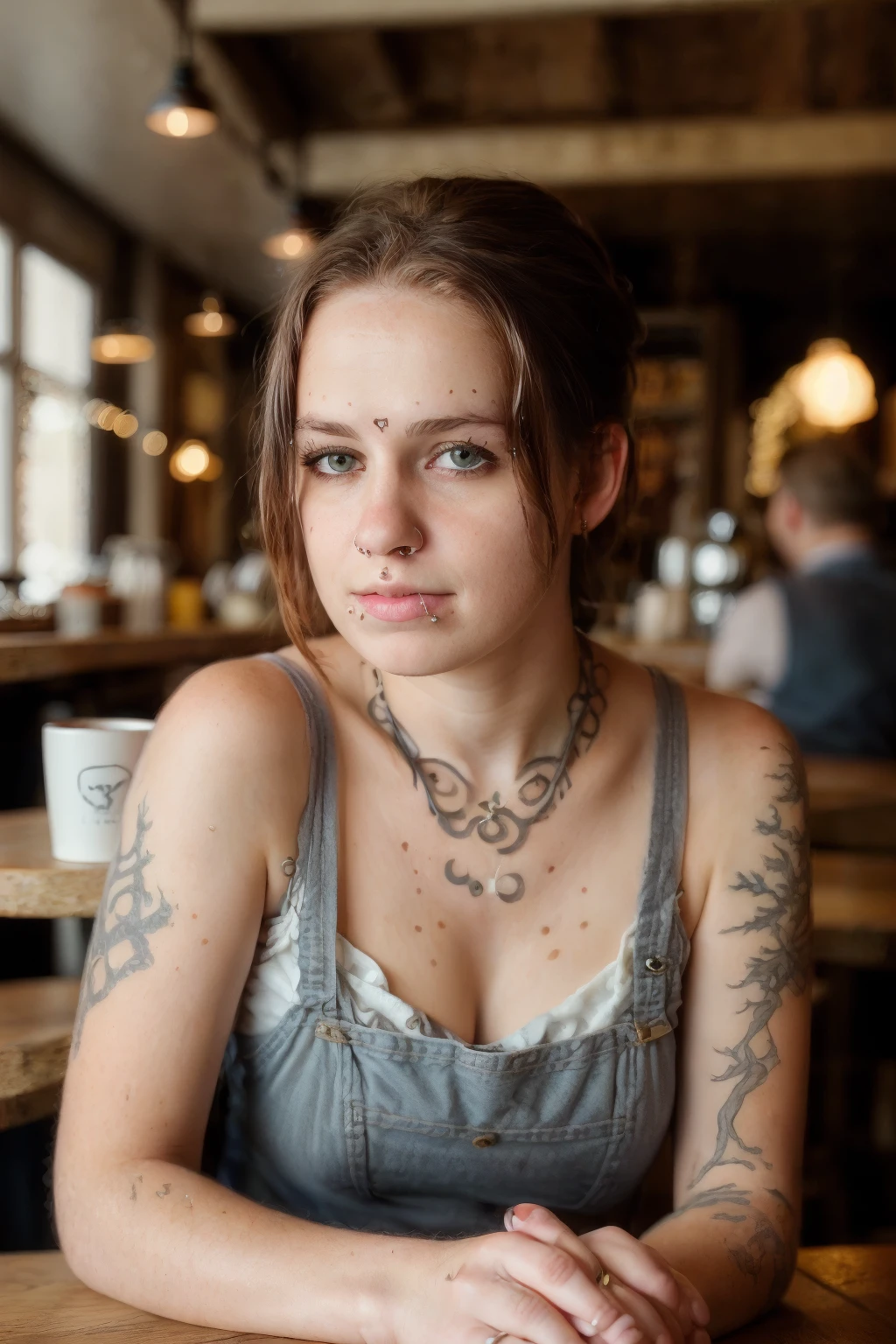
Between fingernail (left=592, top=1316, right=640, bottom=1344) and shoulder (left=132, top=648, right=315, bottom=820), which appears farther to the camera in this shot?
shoulder (left=132, top=648, right=315, bottom=820)

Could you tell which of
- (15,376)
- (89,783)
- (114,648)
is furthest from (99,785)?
(15,376)

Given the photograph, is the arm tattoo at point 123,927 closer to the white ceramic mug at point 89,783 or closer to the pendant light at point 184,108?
the white ceramic mug at point 89,783

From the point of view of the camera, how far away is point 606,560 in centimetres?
148

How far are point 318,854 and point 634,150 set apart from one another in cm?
610

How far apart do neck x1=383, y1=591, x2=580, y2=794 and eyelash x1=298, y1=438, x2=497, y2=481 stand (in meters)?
0.19

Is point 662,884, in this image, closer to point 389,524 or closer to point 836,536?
point 389,524

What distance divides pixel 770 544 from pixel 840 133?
2.47 metres

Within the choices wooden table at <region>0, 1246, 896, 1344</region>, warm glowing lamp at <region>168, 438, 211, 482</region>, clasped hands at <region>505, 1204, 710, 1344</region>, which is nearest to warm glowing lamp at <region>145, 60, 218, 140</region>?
wooden table at <region>0, 1246, 896, 1344</region>

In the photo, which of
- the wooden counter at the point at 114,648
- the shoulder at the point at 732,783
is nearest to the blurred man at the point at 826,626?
the wooden counter at the point at 114,648

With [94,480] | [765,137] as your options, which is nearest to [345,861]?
[765,137]

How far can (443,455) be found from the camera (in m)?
1.12

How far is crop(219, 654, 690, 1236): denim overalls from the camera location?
1.14 meters

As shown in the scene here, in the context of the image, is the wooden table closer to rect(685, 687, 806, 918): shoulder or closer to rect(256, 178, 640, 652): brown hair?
rect(685, 687, 806, 918): shoulder

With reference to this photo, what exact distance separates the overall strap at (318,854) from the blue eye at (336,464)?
0.20m
